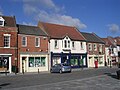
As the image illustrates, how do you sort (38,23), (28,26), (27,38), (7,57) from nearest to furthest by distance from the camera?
(7,57)
(27,38)
(28,26)
(38,23)

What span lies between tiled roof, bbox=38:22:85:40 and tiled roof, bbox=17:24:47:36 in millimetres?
1719

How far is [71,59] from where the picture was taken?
50.1m

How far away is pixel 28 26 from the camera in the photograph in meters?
45.5

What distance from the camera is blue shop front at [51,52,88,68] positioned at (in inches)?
1828

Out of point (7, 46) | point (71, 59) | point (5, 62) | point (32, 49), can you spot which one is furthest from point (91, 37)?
point (5, 62)

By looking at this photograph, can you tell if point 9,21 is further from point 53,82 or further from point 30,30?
point 53,82

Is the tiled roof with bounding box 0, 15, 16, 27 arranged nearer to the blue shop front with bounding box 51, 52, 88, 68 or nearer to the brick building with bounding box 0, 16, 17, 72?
the brick building with bounding box 0, 16, 17, 72

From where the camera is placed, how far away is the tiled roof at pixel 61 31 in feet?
156

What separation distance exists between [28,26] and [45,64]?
829 centimetres

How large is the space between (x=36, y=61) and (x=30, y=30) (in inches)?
239

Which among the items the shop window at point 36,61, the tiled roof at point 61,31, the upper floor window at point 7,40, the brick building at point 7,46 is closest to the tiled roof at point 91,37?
the tiled roof at point 61,31

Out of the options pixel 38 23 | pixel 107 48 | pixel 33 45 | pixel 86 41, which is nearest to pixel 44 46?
pixel 33 45

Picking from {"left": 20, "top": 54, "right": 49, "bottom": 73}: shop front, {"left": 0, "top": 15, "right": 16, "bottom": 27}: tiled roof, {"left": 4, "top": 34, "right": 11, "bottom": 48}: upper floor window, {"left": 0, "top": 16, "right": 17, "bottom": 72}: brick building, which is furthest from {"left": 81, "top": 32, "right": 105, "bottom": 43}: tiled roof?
{"left": 4, "top": 34, "right": 11, "bottom": 48}: upper floor window

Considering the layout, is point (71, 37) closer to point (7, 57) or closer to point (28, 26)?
point (28, 26)
